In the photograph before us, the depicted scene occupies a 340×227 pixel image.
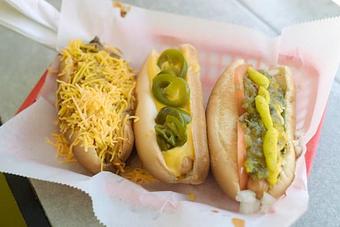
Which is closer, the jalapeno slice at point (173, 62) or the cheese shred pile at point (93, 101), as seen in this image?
the cheese shred pile at point (93, 101)

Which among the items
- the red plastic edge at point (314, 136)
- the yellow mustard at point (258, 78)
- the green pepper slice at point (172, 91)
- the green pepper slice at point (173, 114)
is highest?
the yellow mustard at point (258, 78)

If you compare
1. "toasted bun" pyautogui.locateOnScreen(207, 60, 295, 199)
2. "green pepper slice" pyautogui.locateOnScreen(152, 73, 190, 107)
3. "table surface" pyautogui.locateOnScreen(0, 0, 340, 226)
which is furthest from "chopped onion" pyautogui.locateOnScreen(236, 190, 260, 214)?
"green pepper slice" pyautogui.locateOnScreen(152, 73, 190, 107)

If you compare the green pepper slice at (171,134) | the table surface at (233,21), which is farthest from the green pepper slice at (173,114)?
the table surface at (233,21)

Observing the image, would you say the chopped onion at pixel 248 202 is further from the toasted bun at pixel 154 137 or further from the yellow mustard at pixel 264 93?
the yellow mustard at pixel 264 93

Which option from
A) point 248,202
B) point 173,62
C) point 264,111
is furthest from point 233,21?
point 248,202

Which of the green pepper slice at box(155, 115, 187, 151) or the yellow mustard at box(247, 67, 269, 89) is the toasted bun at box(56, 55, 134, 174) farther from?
the yellow mustard at box(247, 67, 269, 89)

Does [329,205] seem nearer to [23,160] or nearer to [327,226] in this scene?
[327,226]

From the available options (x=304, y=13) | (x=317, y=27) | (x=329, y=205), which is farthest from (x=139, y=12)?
(x=329, y=205)

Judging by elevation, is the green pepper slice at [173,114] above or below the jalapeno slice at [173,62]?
below

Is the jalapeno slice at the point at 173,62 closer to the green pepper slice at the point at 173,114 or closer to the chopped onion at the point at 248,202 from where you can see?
the green pepper slice at the point at 173,114
